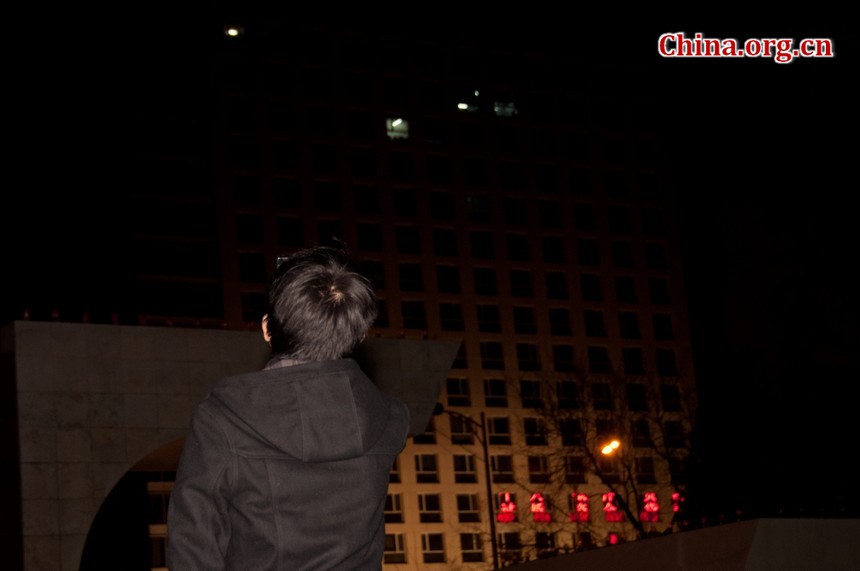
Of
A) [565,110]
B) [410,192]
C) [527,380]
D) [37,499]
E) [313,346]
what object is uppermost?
[565,110]

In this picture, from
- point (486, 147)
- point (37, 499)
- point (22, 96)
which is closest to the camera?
point (37, 499)

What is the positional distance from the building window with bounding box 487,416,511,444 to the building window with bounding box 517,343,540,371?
12.6 ft

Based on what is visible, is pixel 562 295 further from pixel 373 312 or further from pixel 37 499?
pixel 373 312

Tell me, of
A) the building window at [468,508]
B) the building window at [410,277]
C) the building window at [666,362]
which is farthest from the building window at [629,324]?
the building window at [468,508]

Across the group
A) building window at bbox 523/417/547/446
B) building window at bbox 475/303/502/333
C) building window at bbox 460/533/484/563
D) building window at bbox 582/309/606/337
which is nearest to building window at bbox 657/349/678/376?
building window at bbox 582/309/606/337

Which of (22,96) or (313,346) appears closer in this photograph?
(313,346)

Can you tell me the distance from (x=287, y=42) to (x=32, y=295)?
3080 centimetres

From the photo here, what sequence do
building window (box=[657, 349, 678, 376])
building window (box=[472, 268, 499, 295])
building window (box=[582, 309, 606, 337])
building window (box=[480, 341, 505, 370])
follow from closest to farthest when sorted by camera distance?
1. building window (box=[480, 341, 505, 370])
2. building window (box=[472, 268, 499, 295])
3. building window (box=[582, 309, 606, 337])
4. building window (box=[657, 349, 678, 376])

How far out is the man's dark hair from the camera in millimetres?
2738

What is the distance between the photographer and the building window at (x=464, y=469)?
3253 inches

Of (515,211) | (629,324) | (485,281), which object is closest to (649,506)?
(629,324)

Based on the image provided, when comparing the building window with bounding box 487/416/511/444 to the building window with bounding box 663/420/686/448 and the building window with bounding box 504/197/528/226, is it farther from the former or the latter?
the building window with bounding box 504/197/528/226

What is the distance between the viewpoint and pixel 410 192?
86.5 metres

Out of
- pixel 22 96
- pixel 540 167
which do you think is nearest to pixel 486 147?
pixel 540 167
